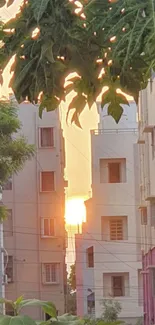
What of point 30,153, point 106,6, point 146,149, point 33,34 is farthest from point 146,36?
point 146,149

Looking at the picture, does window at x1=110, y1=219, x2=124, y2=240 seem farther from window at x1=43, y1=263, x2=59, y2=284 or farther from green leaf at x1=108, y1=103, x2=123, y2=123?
green leaf at x1=108, y1=103, x2=123, y2=123

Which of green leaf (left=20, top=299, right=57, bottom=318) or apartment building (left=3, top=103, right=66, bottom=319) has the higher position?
apartment building (left=3, top=103, right=66, bottom=319)

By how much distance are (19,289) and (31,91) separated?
2700 cm

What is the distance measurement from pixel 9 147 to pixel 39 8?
12.1 meters

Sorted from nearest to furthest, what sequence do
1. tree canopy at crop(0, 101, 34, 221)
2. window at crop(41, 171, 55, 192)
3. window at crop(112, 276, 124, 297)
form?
tree canopy at crop(0, 101, 34, 221) → window at crop(112, 276, 124, 297) → window at crop(41, 171, 55, 192)

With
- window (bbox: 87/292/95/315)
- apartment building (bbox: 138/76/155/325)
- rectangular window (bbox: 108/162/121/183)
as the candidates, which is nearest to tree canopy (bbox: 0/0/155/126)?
apartment building (bbox: 138/76/155/325)

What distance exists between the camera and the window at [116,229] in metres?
25.9

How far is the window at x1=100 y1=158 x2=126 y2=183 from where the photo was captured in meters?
26.0

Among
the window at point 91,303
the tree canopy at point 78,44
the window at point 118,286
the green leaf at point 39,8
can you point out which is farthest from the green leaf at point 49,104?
the window at point 91,303

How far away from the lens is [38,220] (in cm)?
2927

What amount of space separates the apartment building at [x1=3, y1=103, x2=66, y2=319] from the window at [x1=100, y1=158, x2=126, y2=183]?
123 inches

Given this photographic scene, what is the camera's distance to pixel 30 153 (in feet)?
47.1

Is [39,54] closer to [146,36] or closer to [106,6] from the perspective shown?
[106,6]

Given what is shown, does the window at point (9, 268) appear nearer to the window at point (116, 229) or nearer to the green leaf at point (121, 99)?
the window at point (116, 229)
